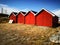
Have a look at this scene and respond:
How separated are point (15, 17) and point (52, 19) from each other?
14.8m

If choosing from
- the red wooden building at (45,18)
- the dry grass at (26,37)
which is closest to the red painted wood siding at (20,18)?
the red wooden building at (45,18)

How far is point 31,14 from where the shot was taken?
1203 inches

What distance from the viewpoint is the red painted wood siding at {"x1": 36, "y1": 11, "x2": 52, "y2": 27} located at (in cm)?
2614

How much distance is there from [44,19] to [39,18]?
5.59ft

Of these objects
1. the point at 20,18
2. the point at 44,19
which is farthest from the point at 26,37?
the point at 20,18

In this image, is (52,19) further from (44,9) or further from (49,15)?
(44,9)

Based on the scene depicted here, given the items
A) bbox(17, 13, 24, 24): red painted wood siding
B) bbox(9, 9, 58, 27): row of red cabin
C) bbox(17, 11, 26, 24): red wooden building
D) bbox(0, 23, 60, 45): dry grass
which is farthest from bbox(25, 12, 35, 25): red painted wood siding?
bbox(0, 23, 60, 45): dry grass

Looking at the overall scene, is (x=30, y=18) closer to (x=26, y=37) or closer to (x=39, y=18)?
(x=39, y=18)

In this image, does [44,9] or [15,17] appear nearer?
[44,9]

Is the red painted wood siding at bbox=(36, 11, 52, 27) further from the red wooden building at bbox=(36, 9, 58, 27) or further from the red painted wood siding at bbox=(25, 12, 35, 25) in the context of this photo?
the red painted wood siding at bbox=(25, 12, 35, 25)

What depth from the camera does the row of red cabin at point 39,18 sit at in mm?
26003

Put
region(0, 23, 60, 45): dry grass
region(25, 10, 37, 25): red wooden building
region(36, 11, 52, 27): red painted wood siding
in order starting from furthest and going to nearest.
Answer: region(25, 10, 37, 25): red wooden building, region(36, 11, 52, 27): red painted wood siding, region(0, 23, 60, 45): dry grass

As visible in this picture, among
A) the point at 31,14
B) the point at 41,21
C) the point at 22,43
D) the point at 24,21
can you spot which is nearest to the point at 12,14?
the point at 24,21

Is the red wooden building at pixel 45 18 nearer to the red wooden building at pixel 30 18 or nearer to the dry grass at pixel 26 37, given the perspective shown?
the red wooden building at pixel 30 18
